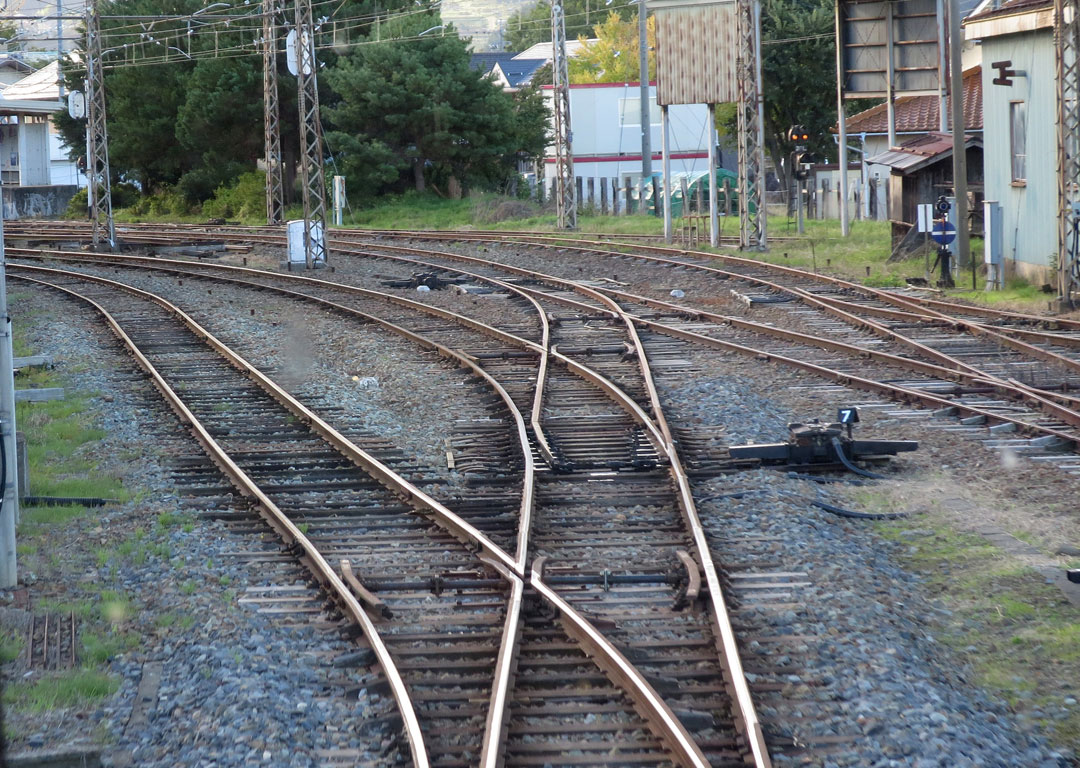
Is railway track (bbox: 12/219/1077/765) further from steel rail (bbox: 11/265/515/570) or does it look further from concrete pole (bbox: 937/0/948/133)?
concrete pole (bbox: 937/0/948/133)

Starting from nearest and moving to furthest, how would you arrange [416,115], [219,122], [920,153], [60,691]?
[60,691]
[920,153]
[416,115]
[219,122]

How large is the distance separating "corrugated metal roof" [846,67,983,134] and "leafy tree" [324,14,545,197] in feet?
47.6

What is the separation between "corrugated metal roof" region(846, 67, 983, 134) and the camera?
35031mm

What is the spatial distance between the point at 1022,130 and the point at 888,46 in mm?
9997

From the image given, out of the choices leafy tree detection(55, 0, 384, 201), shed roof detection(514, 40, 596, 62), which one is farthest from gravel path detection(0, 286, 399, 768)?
shed roof detection(514, 40, 596, 62)

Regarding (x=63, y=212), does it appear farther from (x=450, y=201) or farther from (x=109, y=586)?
(x=109, y=586)

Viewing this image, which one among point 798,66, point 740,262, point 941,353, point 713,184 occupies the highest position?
point 798,66

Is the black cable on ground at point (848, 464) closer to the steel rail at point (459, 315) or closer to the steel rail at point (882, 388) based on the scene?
the steel rail at point (459, 315)

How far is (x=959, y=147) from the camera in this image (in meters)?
22.3

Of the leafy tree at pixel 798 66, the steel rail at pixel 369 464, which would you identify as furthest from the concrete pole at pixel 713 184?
the leafy tree at pixel 798 66

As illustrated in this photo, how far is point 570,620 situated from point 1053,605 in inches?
101

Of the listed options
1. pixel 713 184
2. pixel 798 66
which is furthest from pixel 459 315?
pixel 798 66

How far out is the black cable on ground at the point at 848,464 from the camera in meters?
9.73

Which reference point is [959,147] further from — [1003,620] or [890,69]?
[1003,620]
